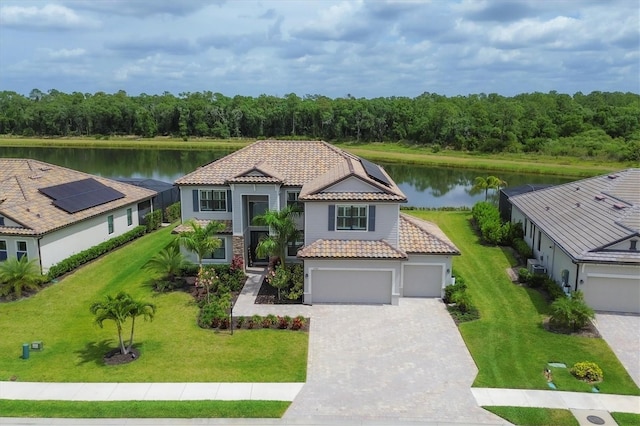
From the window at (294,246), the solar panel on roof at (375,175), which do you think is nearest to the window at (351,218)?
the solar panel on roof at (375,175)

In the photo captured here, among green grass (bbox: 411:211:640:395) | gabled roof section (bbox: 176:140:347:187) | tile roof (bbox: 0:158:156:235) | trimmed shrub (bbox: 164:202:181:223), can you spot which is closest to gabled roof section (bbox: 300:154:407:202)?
gabled roof section (bbox: 176:140:347:187)

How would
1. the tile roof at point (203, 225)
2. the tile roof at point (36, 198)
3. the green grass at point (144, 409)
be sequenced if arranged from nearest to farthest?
the green grass at point (144, 409) → the tile roof at point (36, 198) → the tile roof at point (203, 225)

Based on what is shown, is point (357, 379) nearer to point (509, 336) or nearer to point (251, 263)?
point (509, 336)

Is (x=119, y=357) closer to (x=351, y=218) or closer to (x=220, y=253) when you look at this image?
(x=220, y=253)

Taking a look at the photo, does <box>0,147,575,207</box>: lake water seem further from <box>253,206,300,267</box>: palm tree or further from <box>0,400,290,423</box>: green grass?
<box>0,400,290,423</box>: green grass

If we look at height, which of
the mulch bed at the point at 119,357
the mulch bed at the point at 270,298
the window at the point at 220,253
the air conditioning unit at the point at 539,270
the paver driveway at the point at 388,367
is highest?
the window at the point at 220,253

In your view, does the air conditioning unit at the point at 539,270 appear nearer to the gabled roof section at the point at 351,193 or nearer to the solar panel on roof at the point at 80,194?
the gabled roof section at the point at 351,193

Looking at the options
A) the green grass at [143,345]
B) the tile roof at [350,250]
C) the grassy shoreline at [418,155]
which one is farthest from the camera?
the grassy shoreline at [418,155]
